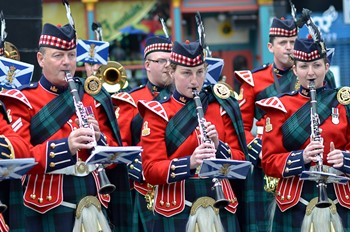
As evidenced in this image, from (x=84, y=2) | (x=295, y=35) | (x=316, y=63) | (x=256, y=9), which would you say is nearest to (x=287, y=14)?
(x=256, y=9)

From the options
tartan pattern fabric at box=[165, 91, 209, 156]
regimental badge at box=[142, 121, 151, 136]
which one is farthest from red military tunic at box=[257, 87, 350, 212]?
regimental badge at box=[142, 121, 151, 136]

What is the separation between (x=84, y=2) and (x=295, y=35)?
505 inches

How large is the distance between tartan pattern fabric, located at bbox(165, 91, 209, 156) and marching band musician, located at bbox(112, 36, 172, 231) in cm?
183

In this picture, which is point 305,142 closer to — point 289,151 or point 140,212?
point 289,151

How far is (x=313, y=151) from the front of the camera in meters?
9.31

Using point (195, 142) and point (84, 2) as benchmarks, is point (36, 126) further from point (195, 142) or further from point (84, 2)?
point (84, 2)

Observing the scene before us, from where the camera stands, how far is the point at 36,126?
29.6 ft

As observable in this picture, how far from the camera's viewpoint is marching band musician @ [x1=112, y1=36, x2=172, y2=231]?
37.4 feet

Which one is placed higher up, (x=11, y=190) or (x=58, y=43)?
(x=58, y=43)

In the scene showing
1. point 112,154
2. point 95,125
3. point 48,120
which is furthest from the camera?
point 48,120

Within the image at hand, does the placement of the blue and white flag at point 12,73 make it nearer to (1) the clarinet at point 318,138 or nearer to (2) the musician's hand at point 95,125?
(2) the musician's hand at point 95,125

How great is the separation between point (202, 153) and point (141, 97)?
3.00 metres

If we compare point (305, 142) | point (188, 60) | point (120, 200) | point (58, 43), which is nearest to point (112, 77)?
point (120, 200)

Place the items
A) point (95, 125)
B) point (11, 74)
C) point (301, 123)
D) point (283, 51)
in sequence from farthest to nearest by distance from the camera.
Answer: point (283, 51)
point (11, 74)
point (301, 123)
point (95, 125)
